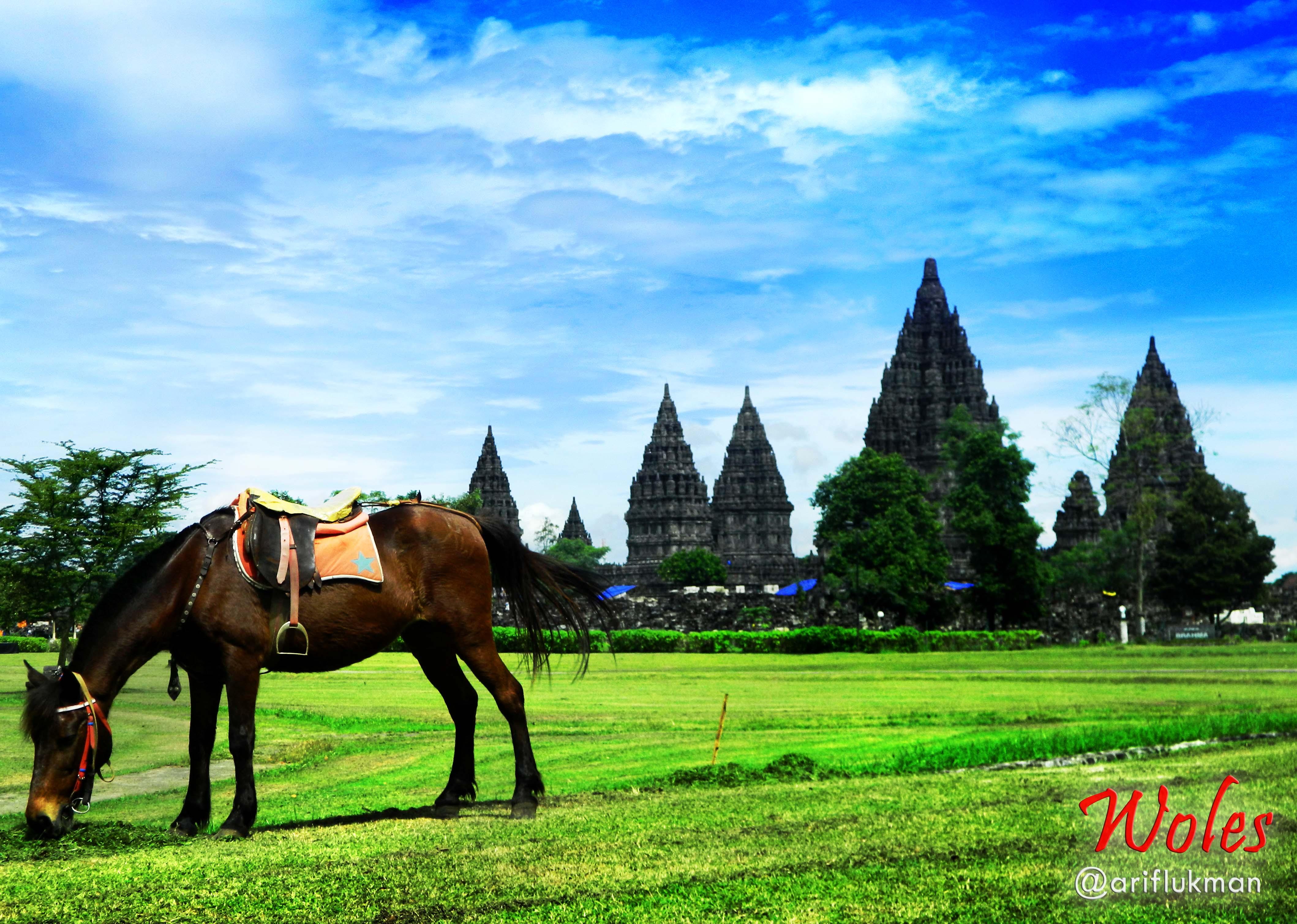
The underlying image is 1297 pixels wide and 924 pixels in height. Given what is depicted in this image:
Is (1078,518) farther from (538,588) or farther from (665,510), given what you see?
(538,588)

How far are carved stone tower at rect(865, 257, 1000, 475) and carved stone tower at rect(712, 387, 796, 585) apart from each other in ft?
44.6

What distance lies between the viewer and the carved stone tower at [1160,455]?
100 metres

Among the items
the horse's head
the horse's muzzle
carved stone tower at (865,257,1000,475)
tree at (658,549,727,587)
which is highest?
carved stone tower at (865,257,1000,475)

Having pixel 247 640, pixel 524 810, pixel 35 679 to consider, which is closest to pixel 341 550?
pixel 247 640

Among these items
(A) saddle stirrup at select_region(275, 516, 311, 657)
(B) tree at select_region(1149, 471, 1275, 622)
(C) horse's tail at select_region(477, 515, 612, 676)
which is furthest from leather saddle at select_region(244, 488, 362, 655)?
(B) tree at select_region(1149, 471, 1275, 622)

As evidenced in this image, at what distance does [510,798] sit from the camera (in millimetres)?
10484

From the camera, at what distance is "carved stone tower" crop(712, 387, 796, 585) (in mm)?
135750

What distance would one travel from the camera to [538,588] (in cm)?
1003

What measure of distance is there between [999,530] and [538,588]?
7176cm

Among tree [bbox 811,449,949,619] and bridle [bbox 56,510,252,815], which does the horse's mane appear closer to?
bridle [bbox 56,510,252,815]

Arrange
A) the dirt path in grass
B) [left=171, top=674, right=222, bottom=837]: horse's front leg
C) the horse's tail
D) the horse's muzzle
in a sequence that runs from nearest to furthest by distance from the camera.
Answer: the horse's muzzle < [left=171, top=674, right=222, bottom=837]: horse's front leg < the horse's tail < the dirt path in grass

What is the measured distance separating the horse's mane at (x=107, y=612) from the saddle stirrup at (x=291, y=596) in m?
0.65

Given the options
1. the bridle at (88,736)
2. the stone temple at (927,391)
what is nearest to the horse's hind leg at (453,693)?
the bridle at (88,736)

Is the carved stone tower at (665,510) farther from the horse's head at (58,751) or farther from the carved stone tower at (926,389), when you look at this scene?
the horse's head at (58,751)
